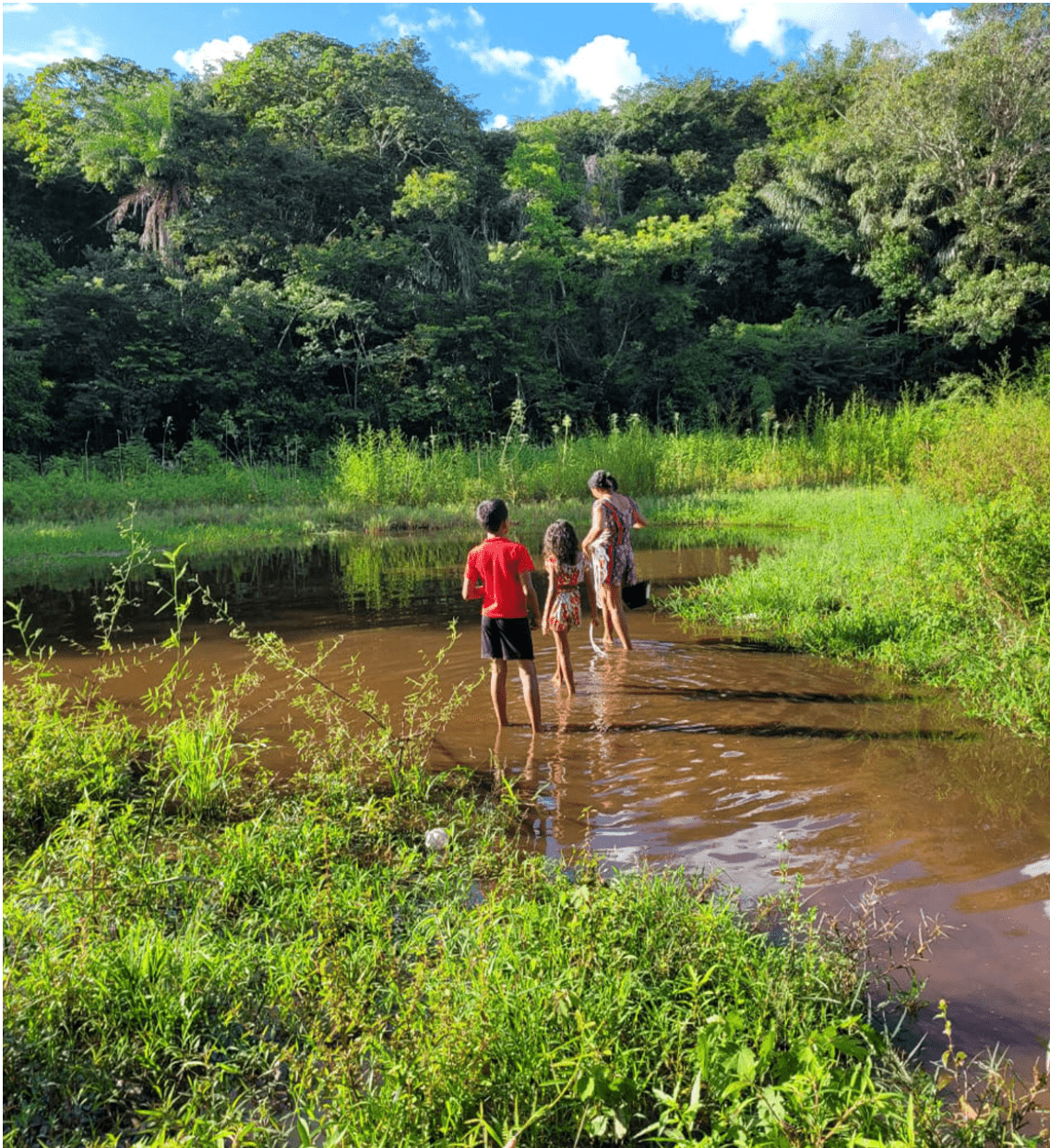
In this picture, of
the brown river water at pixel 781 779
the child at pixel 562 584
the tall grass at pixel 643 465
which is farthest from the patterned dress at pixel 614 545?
the tall grass at pixel 643 465

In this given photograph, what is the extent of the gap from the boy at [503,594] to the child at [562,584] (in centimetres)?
71

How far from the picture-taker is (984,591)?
682cm

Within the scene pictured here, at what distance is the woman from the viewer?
786cm

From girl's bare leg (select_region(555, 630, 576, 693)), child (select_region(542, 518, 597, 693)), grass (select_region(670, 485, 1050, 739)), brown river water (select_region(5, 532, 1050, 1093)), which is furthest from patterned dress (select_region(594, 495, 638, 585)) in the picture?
grass (select_region(670, 485, 1050, 739))

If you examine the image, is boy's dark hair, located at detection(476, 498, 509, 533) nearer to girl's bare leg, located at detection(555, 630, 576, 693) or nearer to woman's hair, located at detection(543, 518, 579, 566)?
woman's hair, located at detection(543, 518, 579, 566)

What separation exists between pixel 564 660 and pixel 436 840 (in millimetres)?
2856

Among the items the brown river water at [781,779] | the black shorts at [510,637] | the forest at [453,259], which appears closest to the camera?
the brown river water at [781,779]

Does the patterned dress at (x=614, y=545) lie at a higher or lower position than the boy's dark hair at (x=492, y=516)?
lower

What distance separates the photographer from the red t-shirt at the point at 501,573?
230 inches

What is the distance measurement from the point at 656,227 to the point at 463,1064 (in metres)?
31.0

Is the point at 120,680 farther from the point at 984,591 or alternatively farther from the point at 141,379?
the point at 141,379

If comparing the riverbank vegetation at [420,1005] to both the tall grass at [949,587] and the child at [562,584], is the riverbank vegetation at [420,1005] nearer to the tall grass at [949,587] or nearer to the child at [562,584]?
the child at [562,584]

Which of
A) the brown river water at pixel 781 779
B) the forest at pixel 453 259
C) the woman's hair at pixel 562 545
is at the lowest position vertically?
the brown river water at pixel 781 779

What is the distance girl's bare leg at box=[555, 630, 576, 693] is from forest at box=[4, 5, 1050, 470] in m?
18.3
